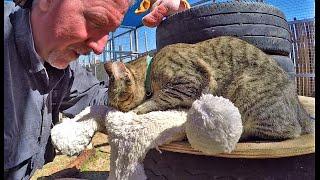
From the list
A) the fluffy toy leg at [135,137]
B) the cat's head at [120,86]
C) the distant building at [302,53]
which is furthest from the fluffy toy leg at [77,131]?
the distant building at [302,53]

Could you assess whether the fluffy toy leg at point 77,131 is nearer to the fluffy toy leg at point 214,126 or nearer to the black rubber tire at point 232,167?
the black rubber tire at point 232,167

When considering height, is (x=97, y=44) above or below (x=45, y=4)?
below

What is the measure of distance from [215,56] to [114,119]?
867 millimetres

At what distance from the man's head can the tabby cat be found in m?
0.82

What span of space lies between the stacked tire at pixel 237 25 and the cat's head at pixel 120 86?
1.18ft

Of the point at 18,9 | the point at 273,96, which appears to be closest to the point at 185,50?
the point at 273,96

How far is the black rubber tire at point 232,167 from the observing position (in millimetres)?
1218

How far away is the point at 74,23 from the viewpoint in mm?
858

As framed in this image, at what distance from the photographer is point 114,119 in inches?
53.4

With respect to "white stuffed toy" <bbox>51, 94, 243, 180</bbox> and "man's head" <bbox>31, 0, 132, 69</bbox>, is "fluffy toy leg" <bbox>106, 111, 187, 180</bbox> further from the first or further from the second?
"man's head" <bbox>31, 0, 132, 69</bbox>

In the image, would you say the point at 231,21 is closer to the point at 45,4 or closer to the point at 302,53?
the point at 45,4

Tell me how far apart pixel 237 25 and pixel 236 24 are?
0.04 ft

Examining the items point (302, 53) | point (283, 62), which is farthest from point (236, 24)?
point (302, 53)

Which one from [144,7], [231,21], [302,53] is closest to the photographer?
[231,21]
